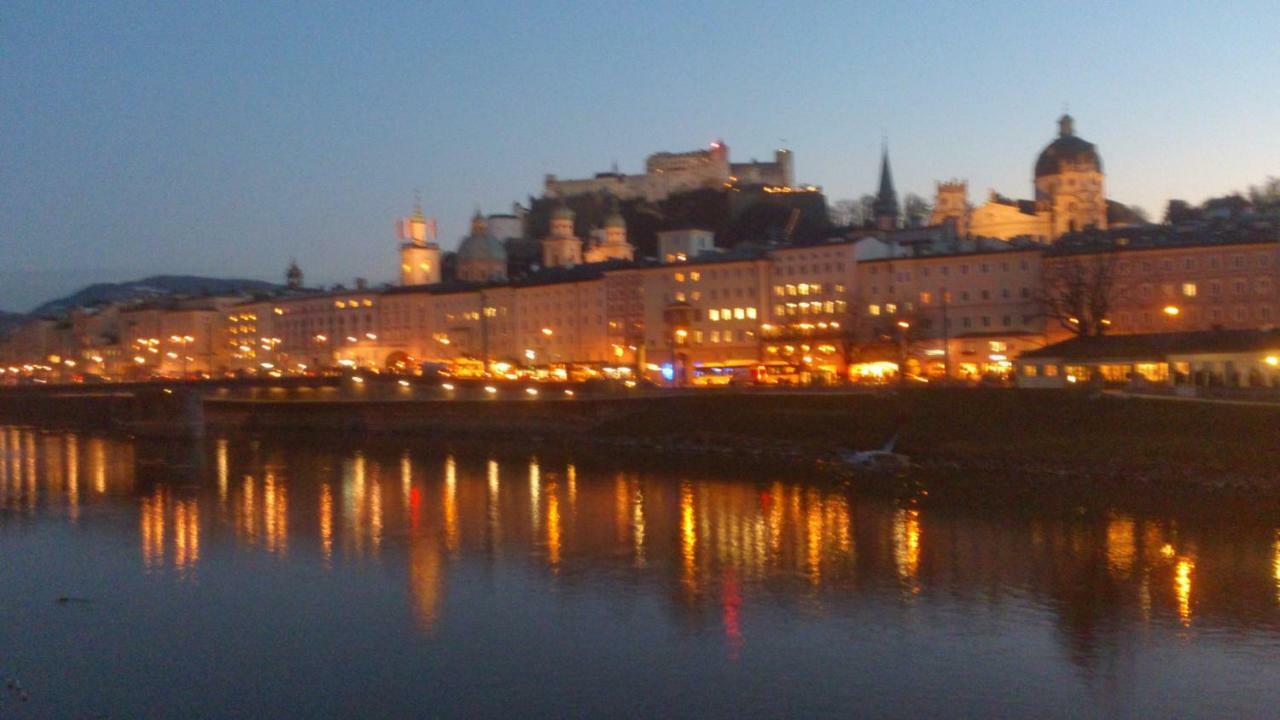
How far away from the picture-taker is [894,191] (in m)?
95.4

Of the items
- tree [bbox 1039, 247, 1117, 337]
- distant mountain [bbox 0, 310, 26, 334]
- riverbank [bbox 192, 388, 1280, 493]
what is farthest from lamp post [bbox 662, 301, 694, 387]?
distant mountain [bbox 0, 310, 26, 334]

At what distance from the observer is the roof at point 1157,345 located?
35.2 m

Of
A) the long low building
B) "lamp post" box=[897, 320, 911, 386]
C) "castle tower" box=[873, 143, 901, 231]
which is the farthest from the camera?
"castle tower" box=[873, 143, 901, 231]

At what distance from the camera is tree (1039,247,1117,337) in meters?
43.1

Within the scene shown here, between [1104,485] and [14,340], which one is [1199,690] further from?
[14,340]

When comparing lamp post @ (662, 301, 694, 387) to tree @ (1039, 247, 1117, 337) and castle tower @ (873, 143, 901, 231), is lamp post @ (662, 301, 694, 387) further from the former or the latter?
castle tower @ (873, 143, 901, 231)

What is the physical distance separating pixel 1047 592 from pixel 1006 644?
299 centimetres

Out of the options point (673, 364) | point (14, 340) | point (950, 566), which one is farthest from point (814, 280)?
point (14, 340)

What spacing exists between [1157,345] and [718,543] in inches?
830

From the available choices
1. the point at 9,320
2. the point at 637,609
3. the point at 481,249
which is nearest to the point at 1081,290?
the point at 637,609

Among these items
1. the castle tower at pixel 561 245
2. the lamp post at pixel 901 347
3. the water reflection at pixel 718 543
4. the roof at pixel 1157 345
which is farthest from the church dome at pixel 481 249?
the water reflection at pixel 718 543

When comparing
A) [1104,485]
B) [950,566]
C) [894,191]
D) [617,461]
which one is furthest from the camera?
[894,191]

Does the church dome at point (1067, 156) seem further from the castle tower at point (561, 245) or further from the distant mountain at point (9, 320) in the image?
the distant mountain at point (9, 320)

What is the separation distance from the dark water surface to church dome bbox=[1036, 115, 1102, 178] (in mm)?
→ 44123
